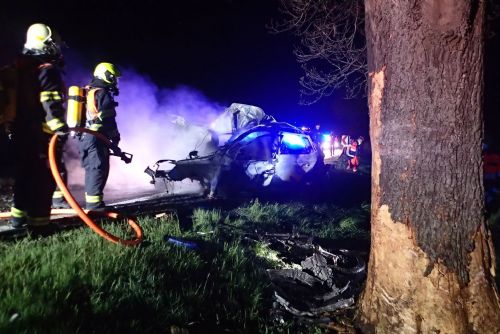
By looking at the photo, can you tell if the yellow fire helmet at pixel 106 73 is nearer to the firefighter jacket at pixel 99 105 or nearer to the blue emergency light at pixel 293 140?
the firefighter jacket at pixel 99 105

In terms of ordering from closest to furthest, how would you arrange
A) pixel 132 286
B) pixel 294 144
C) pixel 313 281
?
1. pixel 132 286
2. pixel 313 281
3. pixel 294 144

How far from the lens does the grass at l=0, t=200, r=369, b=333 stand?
210 centimetres

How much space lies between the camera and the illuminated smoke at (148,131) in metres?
9.62

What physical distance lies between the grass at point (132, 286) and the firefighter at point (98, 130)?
1.11m

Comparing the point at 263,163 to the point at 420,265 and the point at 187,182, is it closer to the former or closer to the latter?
the point at 187,182

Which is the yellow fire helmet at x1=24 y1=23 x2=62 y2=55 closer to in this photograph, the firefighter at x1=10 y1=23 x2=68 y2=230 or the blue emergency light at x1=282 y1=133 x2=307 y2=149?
the firefighter at x1=10 y1=23 x2=68 y2=230

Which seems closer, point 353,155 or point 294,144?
point 294,144

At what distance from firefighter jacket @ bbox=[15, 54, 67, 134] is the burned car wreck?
10.1 ft

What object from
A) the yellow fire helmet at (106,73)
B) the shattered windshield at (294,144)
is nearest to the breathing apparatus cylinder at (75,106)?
the yellow fire helmet at (106,73)

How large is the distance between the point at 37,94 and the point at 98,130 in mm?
1321

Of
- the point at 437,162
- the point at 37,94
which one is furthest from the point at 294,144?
the point at 437,162

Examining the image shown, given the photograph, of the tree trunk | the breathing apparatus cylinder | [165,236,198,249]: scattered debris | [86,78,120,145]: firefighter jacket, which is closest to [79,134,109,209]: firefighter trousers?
[86,78,120,145]: firefighter jacket

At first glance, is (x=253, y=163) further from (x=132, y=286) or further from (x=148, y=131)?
(x=132, y=286)

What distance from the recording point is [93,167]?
486cm
